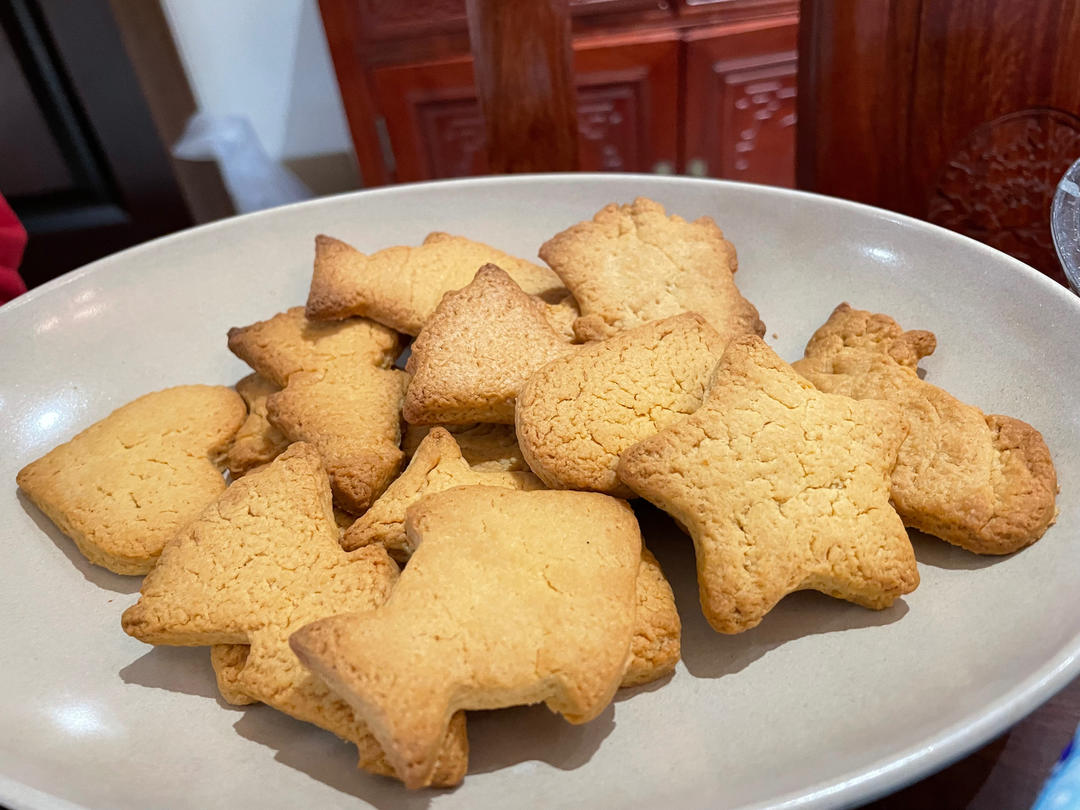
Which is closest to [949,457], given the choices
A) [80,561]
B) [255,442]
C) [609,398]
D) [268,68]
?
[609,398]

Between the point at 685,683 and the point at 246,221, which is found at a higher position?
the point at 246,221

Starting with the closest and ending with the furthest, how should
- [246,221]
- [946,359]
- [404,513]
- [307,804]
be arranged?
[307,804] → [404,513] → [946,359] → [246,221]

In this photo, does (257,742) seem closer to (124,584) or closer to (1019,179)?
(124,584)

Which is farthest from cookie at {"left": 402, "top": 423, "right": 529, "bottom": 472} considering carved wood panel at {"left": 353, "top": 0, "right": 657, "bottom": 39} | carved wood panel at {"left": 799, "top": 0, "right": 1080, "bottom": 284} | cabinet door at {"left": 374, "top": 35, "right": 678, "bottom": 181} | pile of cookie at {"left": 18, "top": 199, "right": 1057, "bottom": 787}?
carved wood panel at {"left": 353, "top": 0, "right": 657, "bottom": 39}

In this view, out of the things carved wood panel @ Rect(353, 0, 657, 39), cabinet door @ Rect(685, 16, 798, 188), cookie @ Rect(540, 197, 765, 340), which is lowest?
cabinet door @ Rect(685, 16, 798, 188)

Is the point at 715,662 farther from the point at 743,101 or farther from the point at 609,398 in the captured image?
the point at 743,101

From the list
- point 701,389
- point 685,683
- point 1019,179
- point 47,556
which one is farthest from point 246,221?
point 1019,179

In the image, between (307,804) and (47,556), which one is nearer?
(307,804)

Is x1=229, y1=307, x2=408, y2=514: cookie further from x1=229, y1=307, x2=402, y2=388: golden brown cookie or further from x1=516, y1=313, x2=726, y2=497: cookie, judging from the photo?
x1=516, y1=313, x2=726, y2=497: cookie
